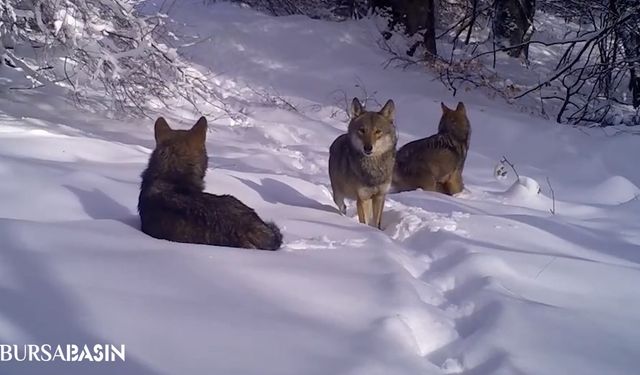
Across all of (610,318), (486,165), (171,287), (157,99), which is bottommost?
(486,165)

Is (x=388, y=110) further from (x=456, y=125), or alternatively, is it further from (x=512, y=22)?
(x=512, y=22)

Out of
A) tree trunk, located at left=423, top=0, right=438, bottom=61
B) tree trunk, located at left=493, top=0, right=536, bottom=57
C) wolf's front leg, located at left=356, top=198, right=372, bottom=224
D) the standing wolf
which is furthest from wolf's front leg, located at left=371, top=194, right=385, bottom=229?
tree trunk, located at left=493, top=0, right=536, bottom=57

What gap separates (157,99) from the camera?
1041cm

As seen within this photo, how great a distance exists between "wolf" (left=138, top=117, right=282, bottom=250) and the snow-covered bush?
3881mm

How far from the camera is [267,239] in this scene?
4.43 metres

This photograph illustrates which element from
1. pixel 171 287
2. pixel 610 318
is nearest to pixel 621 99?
pixel 610 318

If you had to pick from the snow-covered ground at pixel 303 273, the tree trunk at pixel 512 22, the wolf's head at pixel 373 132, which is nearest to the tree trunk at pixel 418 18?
the tree trunk at pixel 512 22

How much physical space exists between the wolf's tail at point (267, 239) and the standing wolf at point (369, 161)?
2311 mm

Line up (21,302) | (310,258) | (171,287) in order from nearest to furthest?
(21,302)
(171,287)
(310,258)

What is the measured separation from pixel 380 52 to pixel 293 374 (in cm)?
1467

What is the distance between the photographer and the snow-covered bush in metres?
8.12

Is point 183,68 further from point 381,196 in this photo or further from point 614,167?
point 614,167

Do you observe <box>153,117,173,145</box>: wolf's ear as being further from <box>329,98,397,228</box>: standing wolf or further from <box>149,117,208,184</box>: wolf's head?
<box>329,98,397,228</box>: standing wolf

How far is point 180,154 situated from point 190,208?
0.75 m
